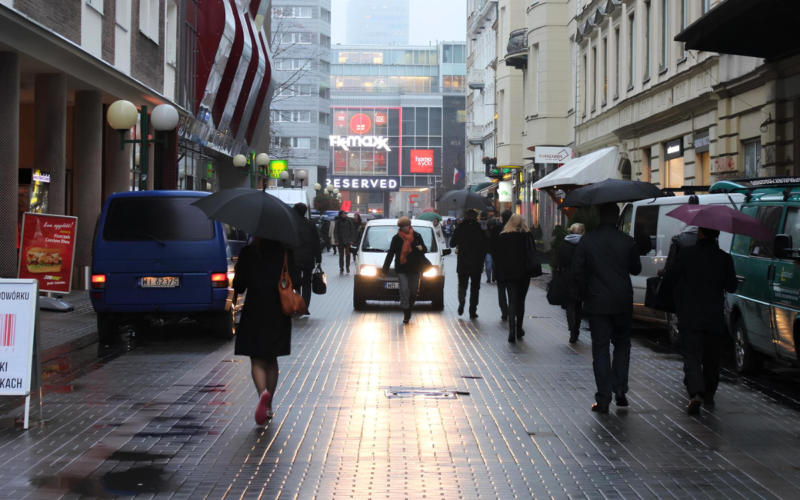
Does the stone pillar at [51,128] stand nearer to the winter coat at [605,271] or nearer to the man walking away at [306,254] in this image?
the man walking away at [306,254]

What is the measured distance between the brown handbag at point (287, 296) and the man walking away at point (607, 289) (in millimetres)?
2393

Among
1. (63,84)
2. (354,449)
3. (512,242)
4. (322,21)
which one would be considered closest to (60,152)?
(63,84)

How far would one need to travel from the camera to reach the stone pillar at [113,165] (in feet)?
84.7

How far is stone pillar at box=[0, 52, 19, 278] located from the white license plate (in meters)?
5.16

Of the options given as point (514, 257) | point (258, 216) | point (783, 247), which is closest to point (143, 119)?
point (514, 257)

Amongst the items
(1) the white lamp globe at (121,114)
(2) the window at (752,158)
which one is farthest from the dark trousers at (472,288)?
(2) the window at (752,158)

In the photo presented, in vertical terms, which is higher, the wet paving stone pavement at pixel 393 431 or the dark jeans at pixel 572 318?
the dark jeans at pixel 572 318

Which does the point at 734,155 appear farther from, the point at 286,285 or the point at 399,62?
the point at 399,62

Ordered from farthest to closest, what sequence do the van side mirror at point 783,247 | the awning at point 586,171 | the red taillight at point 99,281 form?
the awning at point 586,171 → the red taillight at point 99,281 → the van side mirror at point 783,247

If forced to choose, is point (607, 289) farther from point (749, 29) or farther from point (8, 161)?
point (8, 161)

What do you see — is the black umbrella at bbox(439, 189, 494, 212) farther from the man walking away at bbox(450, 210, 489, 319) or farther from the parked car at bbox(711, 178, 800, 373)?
the parked car at bbox(711, 178, 800, 373)

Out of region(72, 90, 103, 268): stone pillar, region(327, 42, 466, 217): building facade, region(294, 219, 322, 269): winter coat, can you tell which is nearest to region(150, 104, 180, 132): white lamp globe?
region(294, 219, 322, 269): winter coat

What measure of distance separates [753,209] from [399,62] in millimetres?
107140

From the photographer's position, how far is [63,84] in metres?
20.7
